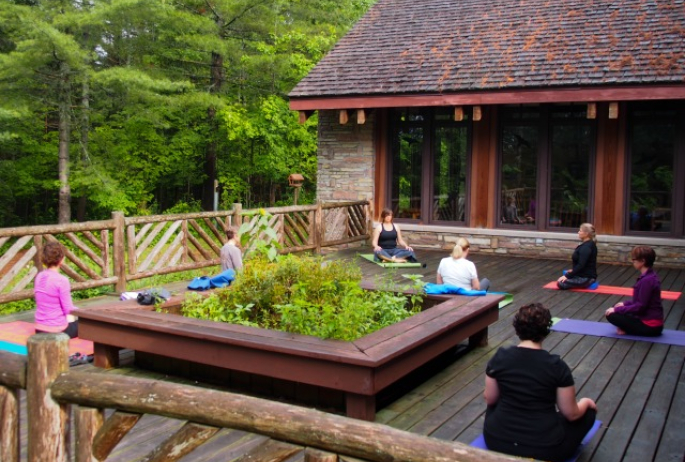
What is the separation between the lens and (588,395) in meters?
5.66

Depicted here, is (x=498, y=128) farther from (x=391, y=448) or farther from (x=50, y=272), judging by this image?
(x=391, y=448)

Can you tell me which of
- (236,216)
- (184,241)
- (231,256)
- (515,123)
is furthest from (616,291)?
(184,241)

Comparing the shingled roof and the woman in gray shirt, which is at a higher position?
the shingled roof

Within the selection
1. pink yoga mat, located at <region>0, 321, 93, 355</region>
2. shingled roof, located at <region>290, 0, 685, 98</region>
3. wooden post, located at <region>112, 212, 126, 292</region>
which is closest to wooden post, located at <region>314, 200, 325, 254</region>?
shingled roof, located at <region>290, 0, 685, 98</region>

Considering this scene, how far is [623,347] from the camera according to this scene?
23.2ft

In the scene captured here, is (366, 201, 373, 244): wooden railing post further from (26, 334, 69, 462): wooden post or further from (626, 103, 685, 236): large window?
(26, 334, 69, 462): wooden post

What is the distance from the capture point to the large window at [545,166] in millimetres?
13438

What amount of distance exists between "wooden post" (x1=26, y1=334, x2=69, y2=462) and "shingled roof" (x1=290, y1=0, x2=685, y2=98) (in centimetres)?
1100

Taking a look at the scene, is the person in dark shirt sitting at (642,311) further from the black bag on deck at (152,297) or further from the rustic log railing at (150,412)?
the rustic log railing at (150,412)

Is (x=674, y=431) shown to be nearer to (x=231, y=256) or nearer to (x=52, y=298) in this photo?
(x=52, y=298)

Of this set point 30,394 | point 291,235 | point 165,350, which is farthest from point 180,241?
point 30,394

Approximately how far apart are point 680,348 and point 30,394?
605 cm

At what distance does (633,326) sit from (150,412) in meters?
5.81

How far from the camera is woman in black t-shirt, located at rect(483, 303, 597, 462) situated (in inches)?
157
